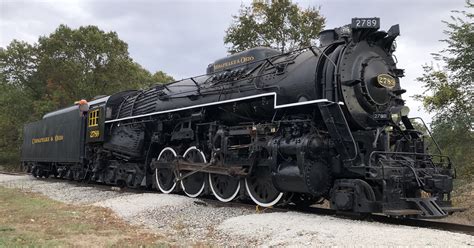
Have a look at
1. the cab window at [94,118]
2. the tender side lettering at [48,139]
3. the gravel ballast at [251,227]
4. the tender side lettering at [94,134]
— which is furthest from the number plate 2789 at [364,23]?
the tender side lettering at [48,139]

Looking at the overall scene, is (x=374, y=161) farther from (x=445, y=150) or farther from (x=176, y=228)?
(x=445, y=150)

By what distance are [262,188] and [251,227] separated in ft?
8.45

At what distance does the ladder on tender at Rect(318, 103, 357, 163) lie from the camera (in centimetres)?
777

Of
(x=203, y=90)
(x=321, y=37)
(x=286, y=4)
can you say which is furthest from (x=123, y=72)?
(x=321, y=37)

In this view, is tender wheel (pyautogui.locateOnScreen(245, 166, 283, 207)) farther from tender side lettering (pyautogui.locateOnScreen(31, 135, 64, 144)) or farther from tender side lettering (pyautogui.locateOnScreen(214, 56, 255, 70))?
tender side lettering (pyautogui.locateOnScreen(31, 135, 64, 144))

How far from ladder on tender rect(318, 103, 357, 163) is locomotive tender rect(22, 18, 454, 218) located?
2 cm

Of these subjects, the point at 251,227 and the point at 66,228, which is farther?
the point at 66,228

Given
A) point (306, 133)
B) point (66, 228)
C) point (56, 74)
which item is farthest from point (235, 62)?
Answer: point (56, 74)

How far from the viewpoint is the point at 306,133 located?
838cm

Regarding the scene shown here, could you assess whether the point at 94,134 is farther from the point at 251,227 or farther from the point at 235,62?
the point at 251,227

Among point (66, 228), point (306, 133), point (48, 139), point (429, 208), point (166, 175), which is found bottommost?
point (66, 228)

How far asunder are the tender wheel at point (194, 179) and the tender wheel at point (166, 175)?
0.55m

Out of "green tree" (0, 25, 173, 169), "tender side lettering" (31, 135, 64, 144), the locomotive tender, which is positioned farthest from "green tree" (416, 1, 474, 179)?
"green tree" (0, 25, 173, 169)

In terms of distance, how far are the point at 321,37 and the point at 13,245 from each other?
6982mm
